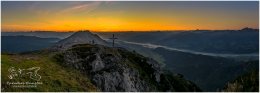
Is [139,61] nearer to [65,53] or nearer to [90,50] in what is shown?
[90,50]

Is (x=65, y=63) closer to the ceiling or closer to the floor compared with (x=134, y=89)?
closer to the ceiling

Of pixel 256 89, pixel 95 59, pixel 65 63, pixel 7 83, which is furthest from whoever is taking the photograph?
pixel 95 59

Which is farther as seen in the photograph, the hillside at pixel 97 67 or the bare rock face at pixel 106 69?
the bare rock face at pixel 106 69

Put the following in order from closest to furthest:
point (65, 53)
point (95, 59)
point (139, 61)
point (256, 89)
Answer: point (256, 89)
point (65, 53)
point (95, 59)
point (139, 61)

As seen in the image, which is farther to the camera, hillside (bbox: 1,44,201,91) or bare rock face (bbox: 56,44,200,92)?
bare rock face (bbox: 56,44,200,92)

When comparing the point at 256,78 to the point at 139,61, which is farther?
the point at 139,61

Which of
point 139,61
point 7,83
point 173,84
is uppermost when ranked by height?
point 7,83

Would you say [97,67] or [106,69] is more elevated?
[97,67]

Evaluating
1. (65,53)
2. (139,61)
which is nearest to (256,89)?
(65,53)

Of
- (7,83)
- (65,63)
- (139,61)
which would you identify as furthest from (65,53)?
(7,83)

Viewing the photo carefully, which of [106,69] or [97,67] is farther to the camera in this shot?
[106,69]
